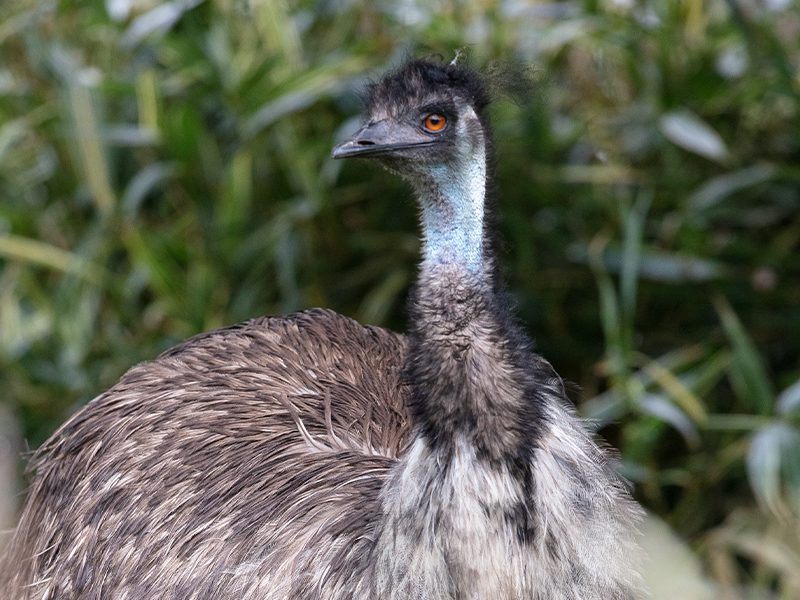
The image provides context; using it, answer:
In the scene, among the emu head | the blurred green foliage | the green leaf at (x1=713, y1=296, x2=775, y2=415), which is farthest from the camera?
the blurred green foliage

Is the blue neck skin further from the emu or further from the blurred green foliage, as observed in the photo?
the blurred green foliage

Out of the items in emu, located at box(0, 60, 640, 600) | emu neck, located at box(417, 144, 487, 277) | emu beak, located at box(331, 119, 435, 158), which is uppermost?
emu beak, located at box(331, 119, 435, 158)

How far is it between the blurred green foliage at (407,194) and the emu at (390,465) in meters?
1.47

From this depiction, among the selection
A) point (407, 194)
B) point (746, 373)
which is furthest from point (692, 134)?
point (407, 194)

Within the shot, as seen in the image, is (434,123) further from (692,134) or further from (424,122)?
(692,134)

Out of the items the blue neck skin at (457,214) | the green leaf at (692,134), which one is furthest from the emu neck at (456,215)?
the green leaf at (692,134)

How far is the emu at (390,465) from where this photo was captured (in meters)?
2.08

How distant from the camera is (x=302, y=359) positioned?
2914 mm

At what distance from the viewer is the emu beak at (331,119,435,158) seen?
2.22m

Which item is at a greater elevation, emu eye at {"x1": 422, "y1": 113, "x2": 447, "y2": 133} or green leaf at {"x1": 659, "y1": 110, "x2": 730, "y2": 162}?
emu eye at {"x1": 422, "y1": 113, "x2": 447, "y2": 133}

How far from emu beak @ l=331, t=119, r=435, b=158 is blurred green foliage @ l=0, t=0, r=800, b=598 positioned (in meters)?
1.83

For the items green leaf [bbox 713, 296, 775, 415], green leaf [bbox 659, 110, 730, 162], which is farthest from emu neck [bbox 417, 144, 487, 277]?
green leaf [bbox 659, 110, 730, 162]

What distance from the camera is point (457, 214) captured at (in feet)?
7.00

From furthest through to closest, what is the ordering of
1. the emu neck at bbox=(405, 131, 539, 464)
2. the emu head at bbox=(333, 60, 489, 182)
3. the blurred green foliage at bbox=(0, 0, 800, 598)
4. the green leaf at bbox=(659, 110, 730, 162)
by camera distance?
1. the blurred green foliage at bbox=(0, 0, 800, 598)
2. the green leaf at bbox=(659, 110, 730, 162)
3. the emu head at bbox=(333, 60, 489, 182)
4. the emu neck at bbox=(405, 131, 539, 464)
